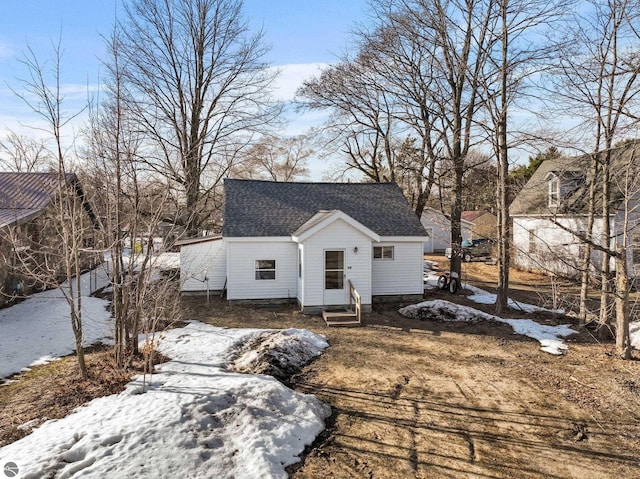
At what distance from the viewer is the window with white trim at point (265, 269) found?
15609 millimetres

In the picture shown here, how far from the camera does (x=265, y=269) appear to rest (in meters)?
15.7

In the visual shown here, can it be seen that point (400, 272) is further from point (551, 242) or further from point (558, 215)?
point (551, 242)

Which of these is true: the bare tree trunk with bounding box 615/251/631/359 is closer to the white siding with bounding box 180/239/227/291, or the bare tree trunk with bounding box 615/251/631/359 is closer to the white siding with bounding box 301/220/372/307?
the white siding with bounding box 301/220/372/307

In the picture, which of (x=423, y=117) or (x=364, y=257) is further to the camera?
(x=423, y=117)

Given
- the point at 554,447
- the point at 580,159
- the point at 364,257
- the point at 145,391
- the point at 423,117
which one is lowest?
the point at 554,447

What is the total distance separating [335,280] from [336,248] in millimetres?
1213

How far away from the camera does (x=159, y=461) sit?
16.9 ft

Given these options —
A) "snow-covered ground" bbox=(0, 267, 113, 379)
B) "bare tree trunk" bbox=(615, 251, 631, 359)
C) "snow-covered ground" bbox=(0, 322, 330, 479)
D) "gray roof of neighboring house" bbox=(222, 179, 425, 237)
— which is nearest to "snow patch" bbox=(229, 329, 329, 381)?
"snow-covered ground" bbox=(0, 322, 330, 479)

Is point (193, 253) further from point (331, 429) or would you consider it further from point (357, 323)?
point (331, 429)

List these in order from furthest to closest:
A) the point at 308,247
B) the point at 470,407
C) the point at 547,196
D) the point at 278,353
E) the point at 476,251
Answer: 1. the point at 476,251
2. the point at 547,196
3. the point at 308,247
4. the point at 278,353
5. the point at 470,407

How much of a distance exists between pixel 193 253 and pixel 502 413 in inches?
530

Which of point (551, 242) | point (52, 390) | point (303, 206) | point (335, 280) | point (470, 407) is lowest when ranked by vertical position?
point (470, 407)

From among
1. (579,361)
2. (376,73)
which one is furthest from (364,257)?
(376,73)

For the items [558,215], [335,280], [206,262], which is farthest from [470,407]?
[558,215]
